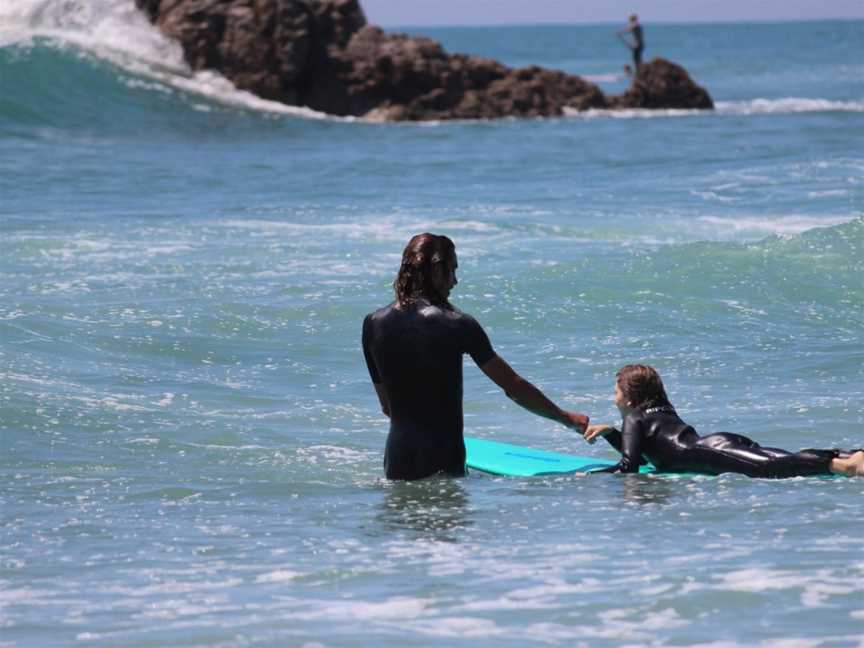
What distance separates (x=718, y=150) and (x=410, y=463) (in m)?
20.4

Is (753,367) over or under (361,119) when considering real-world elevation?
under

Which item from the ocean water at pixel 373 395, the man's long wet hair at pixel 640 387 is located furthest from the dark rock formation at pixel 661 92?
the man's long wet hair at pixel 640 387

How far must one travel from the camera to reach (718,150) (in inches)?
1030

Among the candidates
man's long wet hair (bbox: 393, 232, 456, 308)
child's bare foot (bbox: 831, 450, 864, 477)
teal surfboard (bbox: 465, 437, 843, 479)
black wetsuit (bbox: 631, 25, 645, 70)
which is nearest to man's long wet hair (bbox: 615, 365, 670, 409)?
teal surfboard (bbox: 465, 437, 843, 479)

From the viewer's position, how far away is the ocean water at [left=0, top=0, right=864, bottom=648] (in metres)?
5.20

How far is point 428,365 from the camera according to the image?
6449 mm

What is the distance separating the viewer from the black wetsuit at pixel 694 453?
22.8ft

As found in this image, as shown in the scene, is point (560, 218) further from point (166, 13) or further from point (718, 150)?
point (166, 13)

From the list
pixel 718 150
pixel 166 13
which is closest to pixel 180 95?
pixel 166 13

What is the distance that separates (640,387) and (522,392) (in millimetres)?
930

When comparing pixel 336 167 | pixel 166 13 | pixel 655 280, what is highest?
pixel 166 13

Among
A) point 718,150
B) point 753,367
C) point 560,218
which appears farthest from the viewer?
point 718,150

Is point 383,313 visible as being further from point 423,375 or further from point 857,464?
point 857,464

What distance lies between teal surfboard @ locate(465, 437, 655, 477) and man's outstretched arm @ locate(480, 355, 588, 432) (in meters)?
0.79
